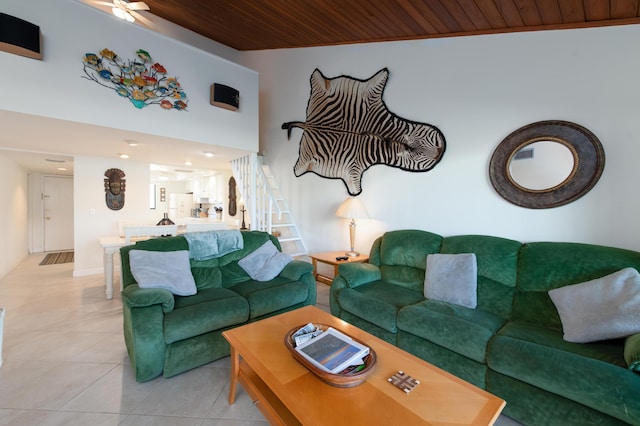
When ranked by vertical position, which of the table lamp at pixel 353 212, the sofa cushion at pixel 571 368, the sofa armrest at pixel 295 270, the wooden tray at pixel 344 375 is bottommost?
the sofa cushion at pixel 571 368

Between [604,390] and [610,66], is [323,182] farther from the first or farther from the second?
[604,390]

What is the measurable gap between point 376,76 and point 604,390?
3.47 meters

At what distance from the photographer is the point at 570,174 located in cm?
227

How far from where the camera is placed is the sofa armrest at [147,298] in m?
1.85

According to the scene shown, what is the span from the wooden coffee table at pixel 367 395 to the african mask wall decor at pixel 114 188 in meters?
4.54

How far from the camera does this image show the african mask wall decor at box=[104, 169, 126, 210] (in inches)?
186

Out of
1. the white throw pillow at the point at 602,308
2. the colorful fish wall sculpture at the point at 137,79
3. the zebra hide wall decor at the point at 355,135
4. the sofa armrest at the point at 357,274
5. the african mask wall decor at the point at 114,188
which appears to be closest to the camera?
the white throw pillow at the point at 602,308

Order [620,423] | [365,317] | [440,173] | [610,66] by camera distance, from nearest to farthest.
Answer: [620,423], [610,66], [365,317], [440,173]

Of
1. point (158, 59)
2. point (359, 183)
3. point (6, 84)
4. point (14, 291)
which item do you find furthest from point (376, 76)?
point (14, 291)

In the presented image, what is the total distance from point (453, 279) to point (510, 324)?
50 cm

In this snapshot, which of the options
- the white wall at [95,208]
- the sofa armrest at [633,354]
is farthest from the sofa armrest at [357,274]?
the white wall at [95,208]

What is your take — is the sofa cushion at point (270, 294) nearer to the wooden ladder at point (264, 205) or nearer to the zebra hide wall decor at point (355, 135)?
the wooden ladder at point (264, 205)

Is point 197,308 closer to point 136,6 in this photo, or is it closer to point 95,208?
point 136,6

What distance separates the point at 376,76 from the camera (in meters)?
3.49
